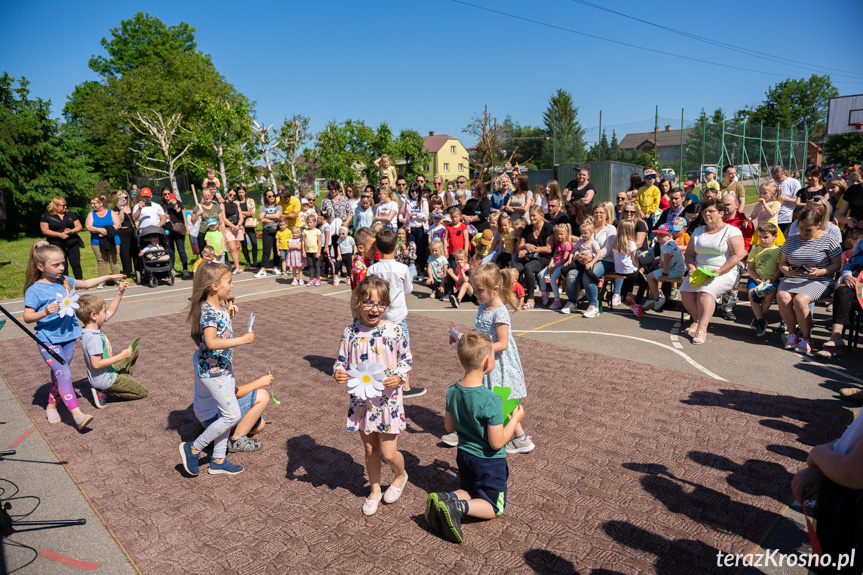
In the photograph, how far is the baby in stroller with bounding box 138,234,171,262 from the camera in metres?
12.5

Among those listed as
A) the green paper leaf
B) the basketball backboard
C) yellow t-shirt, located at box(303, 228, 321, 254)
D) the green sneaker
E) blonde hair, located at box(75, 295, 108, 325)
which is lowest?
the green sneaker

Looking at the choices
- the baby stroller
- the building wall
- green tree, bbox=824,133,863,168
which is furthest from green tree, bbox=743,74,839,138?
the baby stroller

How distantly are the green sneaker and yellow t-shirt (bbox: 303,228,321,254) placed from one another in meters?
9.92

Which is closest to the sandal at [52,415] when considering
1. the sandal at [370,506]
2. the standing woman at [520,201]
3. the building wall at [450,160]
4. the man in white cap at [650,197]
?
the sandal at [370,506]

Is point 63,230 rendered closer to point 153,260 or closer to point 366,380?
point 153,260

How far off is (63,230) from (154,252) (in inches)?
72.7

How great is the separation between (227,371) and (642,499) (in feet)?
10.8

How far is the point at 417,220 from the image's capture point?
1238 cm

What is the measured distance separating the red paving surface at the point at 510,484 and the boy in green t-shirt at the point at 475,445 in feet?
0.64

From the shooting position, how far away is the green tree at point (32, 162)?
26.0 meters

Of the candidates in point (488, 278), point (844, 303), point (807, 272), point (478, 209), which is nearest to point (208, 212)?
point (478, 209)

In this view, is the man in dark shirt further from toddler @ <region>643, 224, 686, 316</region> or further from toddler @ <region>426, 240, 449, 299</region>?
toddler @ <region>643, 224, 686, 316</region>

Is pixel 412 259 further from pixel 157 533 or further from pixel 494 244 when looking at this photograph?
pixel 157 533

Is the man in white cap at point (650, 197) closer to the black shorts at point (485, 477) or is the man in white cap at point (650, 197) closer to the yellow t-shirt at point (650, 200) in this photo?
the yellow t-shirt at point (650, 200)
